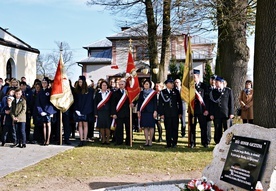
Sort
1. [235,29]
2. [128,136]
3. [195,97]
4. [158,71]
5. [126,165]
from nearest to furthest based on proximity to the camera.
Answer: [126,165]
[195,97]
[128,136]
[235,29]
[158,71]

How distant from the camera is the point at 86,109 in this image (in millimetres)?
11602

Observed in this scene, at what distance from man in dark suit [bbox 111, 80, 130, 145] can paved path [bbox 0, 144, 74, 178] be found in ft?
4.80

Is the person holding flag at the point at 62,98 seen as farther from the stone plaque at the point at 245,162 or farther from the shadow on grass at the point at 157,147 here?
the stone plaque at the point at 245,162

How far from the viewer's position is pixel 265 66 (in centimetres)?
588

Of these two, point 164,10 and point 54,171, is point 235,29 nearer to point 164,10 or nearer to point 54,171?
point 164,10

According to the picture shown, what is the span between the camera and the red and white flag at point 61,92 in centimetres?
1142

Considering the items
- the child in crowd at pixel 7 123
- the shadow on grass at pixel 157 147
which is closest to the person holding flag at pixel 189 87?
the shadow on grass at pixel 157 147

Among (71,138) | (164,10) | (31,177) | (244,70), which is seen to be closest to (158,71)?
(164,10)

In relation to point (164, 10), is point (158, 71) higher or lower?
lower

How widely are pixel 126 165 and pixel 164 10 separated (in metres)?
12.0

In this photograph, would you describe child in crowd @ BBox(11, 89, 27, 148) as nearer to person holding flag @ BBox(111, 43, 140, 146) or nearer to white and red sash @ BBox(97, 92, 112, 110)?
white and red sash @ BBox(97, 92, 112, 110)

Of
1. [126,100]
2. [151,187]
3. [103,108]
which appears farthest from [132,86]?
[151,187]

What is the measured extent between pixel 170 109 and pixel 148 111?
68 centimetres

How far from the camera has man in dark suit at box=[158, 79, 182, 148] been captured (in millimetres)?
10992
